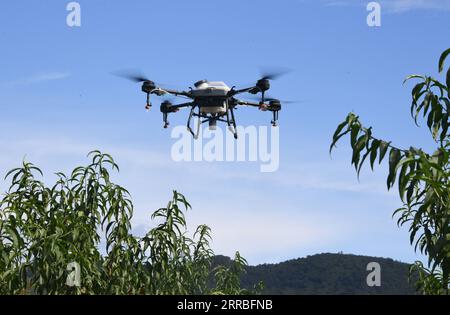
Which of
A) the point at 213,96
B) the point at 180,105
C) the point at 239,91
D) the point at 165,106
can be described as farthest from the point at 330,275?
the point at 239,91

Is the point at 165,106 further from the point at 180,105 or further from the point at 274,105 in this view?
the point at 274,105

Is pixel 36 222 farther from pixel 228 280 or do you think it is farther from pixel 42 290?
pixel 228 280

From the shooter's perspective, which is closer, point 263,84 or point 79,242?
point 79,242

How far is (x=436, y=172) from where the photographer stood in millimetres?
8102

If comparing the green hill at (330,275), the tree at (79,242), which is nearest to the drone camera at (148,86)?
the tree at (79,242)

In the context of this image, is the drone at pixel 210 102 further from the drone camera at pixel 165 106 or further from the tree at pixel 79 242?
the tree at pixel 79 242

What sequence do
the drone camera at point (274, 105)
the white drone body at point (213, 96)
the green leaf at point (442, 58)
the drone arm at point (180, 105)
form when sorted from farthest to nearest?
the drone arm at point (180, 105) → the drone camera at point (274, 105) → the white drone body at point (213, 96) → the green leaf at point (442, 58)

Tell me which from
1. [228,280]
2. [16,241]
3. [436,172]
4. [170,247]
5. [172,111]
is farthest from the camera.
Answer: [172,111]

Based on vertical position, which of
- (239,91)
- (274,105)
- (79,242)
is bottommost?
(79,242)

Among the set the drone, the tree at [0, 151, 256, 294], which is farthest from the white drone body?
the tree at [0, 151, 256, 294]

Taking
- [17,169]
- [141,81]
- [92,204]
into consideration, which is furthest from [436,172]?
[141,81]

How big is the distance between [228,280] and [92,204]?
6.65 metres

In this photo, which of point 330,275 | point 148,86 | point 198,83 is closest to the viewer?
point 148,86

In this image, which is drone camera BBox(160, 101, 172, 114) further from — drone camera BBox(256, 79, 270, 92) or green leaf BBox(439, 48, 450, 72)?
green leaf BBox(439, 48, 450, 72)
